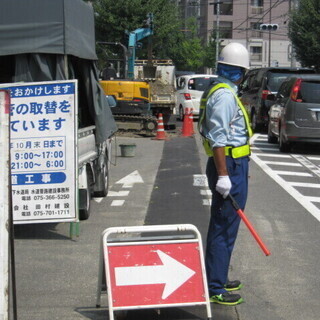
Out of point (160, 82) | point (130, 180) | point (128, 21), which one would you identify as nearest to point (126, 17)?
point (128, 21)

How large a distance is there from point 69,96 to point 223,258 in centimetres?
290

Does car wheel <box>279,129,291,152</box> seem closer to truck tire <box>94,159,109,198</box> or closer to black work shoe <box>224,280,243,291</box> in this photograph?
truck tire <box>94,159,109,198</box>

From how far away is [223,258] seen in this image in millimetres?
5691

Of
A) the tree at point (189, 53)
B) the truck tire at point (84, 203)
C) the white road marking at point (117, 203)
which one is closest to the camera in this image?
the truck tire at point (84, 203)

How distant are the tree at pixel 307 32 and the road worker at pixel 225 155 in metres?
38.3

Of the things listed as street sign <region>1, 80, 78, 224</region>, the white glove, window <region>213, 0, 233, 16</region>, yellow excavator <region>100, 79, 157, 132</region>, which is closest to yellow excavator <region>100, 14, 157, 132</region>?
yellow excavator <region>100, 79, 157, 132</region>

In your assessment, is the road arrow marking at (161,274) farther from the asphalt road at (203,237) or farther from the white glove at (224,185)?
the white glove at (224,185)

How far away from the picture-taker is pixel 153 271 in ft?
16.6

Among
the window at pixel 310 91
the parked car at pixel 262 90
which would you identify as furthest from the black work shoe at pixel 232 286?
the parked car at pixel 262 90

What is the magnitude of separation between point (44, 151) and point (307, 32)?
38.0 metres

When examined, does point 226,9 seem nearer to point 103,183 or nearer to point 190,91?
point 190,91

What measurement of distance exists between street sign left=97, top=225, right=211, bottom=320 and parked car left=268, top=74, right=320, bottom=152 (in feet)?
38.2

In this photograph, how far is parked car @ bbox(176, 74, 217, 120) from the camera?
89.6 feet

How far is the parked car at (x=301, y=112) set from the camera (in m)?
16.3
